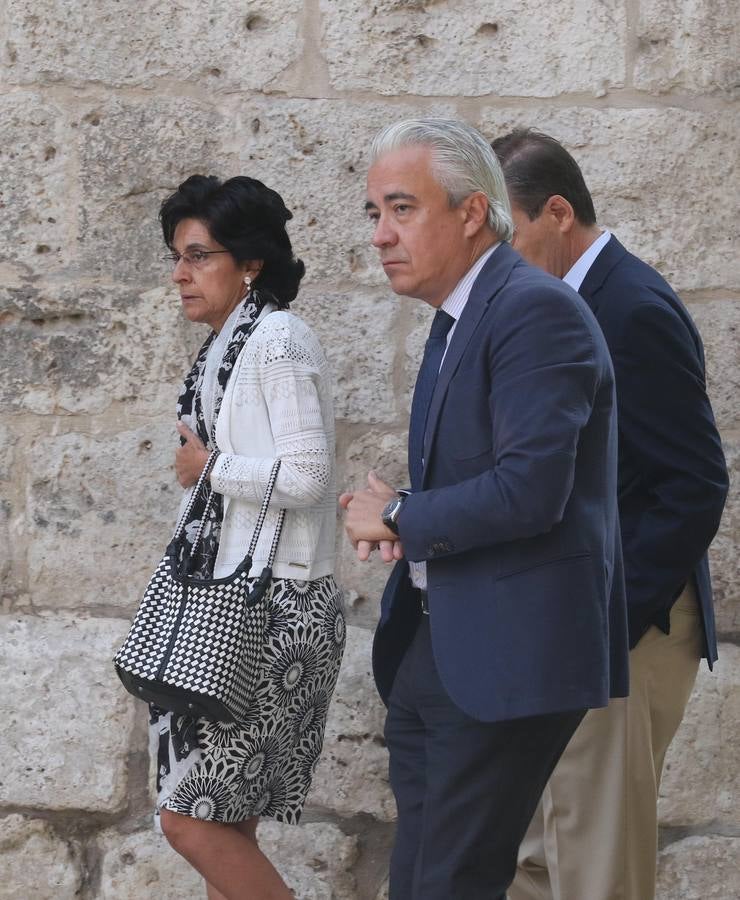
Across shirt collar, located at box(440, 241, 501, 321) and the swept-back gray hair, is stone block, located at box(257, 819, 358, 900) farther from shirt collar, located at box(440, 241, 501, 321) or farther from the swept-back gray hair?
the swept-back gray hair

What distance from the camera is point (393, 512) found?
2.12m

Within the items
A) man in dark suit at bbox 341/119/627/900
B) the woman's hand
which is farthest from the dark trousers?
the woman's hand

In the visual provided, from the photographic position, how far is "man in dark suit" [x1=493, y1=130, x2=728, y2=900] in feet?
8.05

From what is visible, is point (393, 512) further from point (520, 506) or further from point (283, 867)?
point (283, 867)

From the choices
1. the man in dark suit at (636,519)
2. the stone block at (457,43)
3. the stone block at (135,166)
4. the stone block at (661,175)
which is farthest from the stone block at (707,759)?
the stone block at (135,166)

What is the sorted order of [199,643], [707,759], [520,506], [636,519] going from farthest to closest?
[707,759] < [636,519] < [199,643] < [520,506]

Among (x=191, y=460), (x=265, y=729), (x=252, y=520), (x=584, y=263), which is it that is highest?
(x=584, y=263)

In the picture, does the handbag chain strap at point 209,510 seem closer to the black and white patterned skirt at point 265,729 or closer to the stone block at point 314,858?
the black and white patterned skirt at point 265,729

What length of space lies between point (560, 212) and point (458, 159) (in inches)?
22.0

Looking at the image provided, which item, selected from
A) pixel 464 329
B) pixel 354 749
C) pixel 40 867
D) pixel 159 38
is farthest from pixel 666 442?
pixel 40 867

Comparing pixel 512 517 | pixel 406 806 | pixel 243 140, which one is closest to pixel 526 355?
pixel 512 517

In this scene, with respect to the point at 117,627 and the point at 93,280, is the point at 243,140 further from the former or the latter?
the point at 117,627

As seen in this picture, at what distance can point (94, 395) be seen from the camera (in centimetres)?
342

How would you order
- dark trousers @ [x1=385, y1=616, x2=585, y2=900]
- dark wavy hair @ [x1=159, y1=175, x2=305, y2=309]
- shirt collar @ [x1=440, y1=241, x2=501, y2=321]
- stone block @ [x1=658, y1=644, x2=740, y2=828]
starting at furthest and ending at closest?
stone block @ [x1=658, y1=644, x2=740, y2=828] → dark wavy hair @ [x1=159, y1=175, x2=305, y2=309] → shirt collar @ [x1=440, y1=241, x2=501, y2=321] → dark trousers @ [x1=385, y1=616, x2=585, y2=900]
